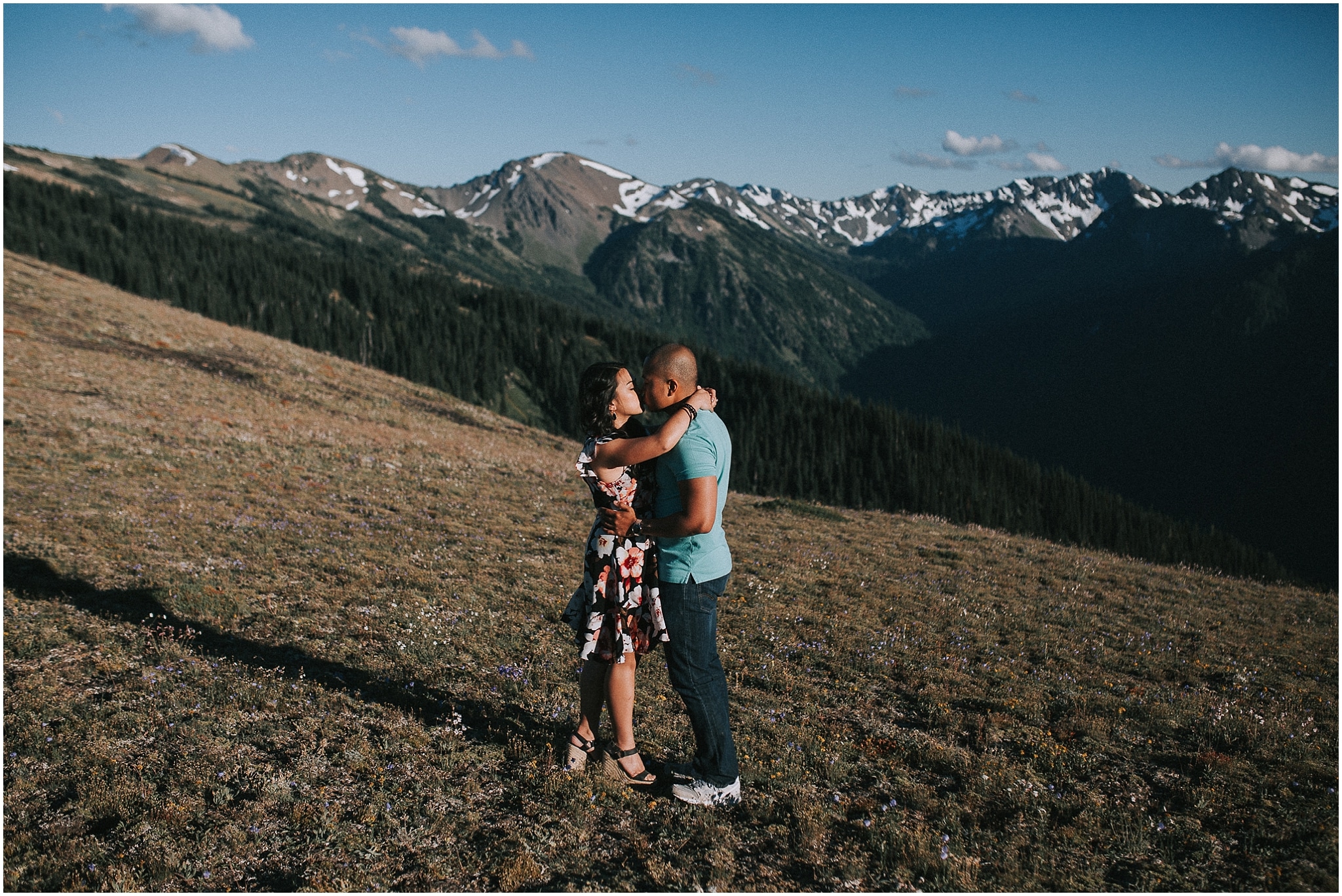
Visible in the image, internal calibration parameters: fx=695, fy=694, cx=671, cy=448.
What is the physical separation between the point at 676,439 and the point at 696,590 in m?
Result: 1.38

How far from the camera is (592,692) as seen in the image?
21.4 ft

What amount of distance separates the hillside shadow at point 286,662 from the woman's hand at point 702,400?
13.8ft

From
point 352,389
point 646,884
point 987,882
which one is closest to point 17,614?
point 646,884

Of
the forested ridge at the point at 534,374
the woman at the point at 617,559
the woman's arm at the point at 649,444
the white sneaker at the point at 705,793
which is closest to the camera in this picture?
the woman's arm at the point at 649,444

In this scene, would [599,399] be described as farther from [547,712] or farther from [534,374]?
[534,374]

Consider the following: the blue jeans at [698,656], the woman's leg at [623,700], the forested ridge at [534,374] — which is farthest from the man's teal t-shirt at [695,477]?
the forested ridge at [534,374]

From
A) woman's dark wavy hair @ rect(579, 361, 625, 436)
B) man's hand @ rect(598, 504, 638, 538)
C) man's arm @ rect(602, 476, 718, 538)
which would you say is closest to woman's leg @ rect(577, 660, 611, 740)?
man's hand @ rect(598, 504, 638, 538)

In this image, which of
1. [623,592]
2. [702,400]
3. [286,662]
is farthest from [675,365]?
[286,662]

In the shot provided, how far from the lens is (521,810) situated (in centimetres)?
630

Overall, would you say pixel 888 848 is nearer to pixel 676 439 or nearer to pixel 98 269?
pixel 676 439

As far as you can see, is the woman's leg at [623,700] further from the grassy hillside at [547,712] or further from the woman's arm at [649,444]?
the woman's arm at [649,444]

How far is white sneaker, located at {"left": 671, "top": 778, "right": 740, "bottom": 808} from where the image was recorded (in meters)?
6.43

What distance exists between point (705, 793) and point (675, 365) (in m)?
3.96

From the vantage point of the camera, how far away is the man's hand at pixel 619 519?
5.79 meters
